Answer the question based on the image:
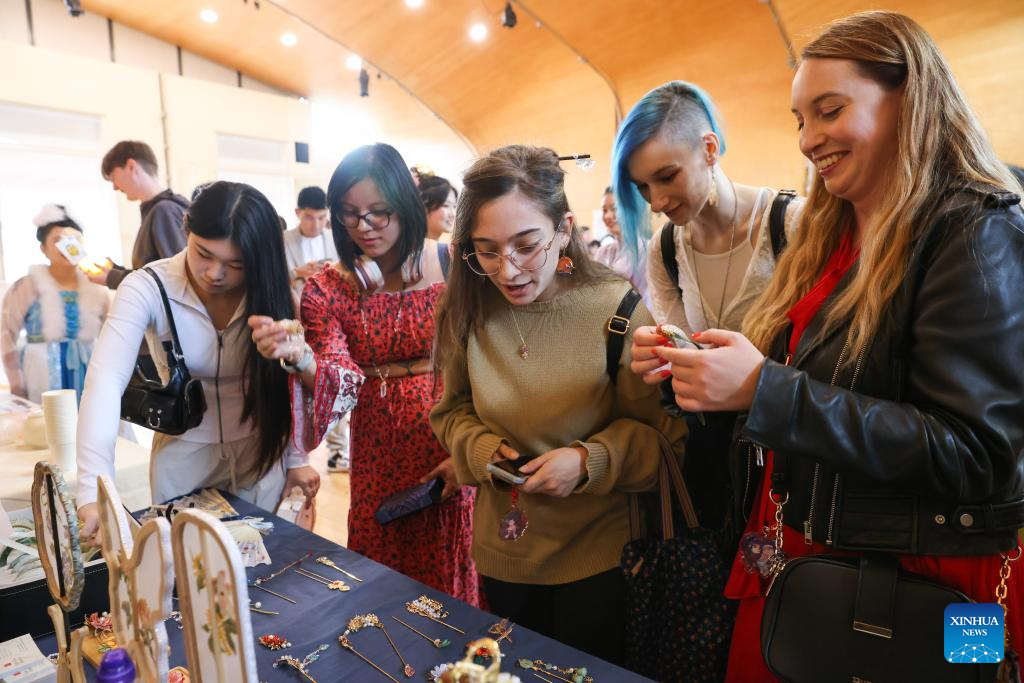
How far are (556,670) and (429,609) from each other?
0.91ft

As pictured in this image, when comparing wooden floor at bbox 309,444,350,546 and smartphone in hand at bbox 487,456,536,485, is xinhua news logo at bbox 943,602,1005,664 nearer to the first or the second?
smartphone in hand at bbox 487,456,536,485

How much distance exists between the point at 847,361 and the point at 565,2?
6.24 m

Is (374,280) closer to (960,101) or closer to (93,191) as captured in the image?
(960,101)

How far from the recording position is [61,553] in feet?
2.80

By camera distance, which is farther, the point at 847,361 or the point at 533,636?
the point at 533,636

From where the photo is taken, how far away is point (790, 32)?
5297mm

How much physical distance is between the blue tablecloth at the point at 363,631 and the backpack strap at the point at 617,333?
526mm

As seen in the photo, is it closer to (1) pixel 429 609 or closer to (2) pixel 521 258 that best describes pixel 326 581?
(1) pixel 429 609

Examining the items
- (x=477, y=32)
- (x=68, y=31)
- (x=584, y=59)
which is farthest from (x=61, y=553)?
(x=68, y=31)

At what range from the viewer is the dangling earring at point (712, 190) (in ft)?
5.15

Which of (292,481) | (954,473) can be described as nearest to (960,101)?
(954,473)

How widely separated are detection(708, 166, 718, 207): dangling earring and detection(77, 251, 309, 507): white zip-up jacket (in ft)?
4.17

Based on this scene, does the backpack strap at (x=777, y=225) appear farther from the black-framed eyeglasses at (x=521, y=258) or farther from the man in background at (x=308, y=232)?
the man in background at (x=308, y=232)

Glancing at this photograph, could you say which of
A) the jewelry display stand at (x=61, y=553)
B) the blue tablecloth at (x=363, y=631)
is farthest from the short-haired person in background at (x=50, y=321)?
the jewelry display stand at (x=61, y=553)
